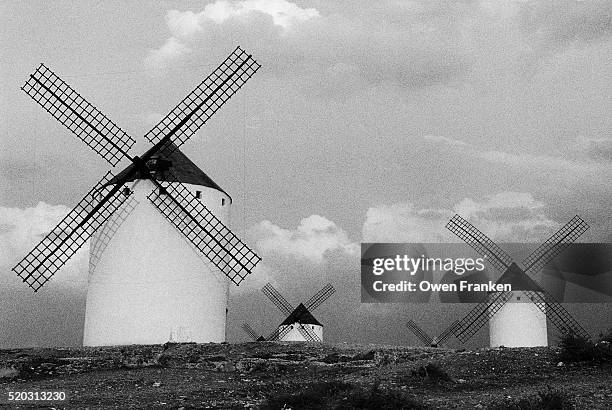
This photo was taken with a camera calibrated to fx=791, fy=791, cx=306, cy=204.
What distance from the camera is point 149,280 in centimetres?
2609

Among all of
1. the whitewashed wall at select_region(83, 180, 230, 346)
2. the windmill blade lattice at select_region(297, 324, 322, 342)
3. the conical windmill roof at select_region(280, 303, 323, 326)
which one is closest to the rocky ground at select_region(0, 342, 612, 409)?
the whitewashed wall at select_region(83, 180, 230, 346)

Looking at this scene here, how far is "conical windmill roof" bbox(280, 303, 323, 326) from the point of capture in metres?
43.3

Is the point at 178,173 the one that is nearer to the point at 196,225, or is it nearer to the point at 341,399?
the point at 196,225

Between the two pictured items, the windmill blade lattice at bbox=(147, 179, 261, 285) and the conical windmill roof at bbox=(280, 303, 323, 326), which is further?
the conical windmill roof at bbox=(280, 303, 323, 326)

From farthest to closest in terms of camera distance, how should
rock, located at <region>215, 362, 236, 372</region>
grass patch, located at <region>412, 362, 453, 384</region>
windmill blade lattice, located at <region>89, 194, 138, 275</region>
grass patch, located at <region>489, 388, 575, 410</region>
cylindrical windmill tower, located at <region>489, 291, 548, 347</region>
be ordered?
1. cylindrical windmill tower, located at <region>489, 291, 548, 347</region>
2. windmill blade lattice, located at <region>89, 194, 138, 275</region>
3. rock, located at <region>215, 362, 236, 372</region>
4. grass patch, located at <region>412, 362, 453, 384</region>
5. grass patch, located at <region>489, 388, 575, 410</region>

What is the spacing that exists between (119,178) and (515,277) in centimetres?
2104

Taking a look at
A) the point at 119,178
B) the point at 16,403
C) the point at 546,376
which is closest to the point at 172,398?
the point at 16,403

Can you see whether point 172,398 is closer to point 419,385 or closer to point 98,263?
point 419,385

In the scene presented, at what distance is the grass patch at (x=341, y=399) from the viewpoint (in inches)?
543

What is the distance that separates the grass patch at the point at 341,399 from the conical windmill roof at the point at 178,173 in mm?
13061

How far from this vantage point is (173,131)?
27.3 meters

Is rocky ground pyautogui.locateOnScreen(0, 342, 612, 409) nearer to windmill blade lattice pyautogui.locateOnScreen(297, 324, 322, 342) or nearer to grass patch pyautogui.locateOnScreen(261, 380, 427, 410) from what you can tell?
grass patch pyautogui.locateOnScreen(261, 380, 427, 410)

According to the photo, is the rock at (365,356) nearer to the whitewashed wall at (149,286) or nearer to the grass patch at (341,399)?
the grass patch at (341,399)

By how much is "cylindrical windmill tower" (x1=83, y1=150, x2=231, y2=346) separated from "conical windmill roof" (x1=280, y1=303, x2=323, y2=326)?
16.5m
